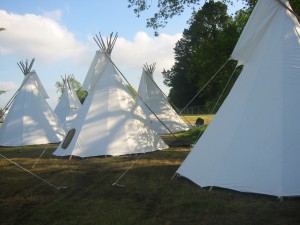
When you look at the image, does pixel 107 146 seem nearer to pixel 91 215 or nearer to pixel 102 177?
pixel 102 177

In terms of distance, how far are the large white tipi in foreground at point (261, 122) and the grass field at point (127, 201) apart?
0.77 feet

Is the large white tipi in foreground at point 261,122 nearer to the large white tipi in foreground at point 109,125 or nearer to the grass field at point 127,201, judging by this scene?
the grass field at point 127,201

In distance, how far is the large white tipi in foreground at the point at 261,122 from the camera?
16.9 ft

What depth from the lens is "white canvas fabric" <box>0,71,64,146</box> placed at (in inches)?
567

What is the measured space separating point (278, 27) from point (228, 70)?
10874mm

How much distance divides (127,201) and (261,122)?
8.13ft

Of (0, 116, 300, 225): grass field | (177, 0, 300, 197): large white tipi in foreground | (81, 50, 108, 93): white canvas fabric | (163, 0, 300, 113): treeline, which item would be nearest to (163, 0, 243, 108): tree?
(163, 0, 300, 113): treeline

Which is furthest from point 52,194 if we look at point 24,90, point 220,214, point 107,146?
→ point 24,90

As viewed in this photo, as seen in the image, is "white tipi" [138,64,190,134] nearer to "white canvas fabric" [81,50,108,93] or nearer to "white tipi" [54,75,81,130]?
"white canvas fabric" [81,50,108,93]

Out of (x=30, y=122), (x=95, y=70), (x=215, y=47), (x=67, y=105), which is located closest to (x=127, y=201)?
(x=95, y=70)

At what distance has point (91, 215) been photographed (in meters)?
4.87

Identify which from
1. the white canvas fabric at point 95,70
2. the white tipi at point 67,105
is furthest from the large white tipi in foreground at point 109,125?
the white tipi at point 67,105

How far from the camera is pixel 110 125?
10391 mm

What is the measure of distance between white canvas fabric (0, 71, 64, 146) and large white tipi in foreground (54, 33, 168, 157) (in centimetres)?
Result: 414
